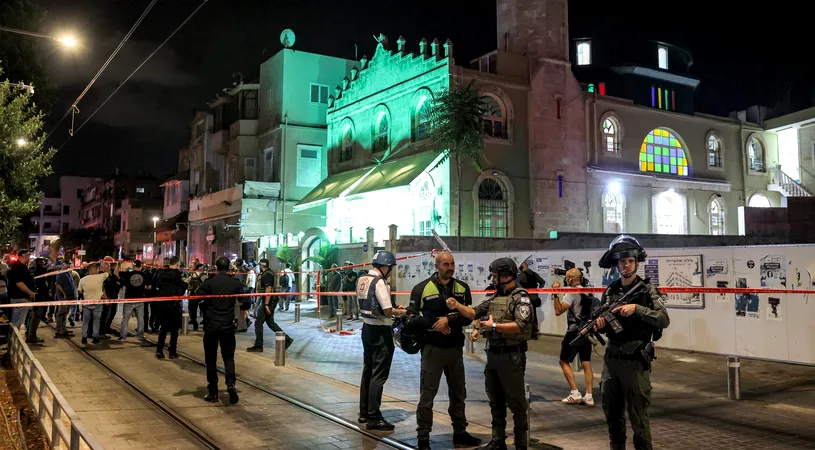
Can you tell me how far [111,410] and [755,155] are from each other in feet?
118

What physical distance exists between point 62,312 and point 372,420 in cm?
1150

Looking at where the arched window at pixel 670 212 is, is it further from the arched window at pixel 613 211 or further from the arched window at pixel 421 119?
the arched window at pixel 421 119

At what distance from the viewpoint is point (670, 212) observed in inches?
1246

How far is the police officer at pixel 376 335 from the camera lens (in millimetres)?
7012

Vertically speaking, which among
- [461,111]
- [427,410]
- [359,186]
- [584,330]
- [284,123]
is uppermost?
[284,123]

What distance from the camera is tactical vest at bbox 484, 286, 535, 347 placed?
5.83 m

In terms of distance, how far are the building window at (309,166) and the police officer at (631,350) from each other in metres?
31.9

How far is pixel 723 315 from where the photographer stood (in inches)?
442

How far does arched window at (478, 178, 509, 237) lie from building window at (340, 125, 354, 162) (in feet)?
30.4

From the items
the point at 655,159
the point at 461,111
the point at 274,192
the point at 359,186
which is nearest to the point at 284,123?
the point at 274,192

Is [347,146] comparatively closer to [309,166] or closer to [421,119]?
[309,166]

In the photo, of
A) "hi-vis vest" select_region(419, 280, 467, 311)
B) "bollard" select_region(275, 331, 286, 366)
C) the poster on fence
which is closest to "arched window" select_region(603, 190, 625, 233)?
the poster on fence

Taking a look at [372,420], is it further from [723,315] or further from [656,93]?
[656,93]

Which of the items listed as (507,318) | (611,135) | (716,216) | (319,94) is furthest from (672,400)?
(319,94)
